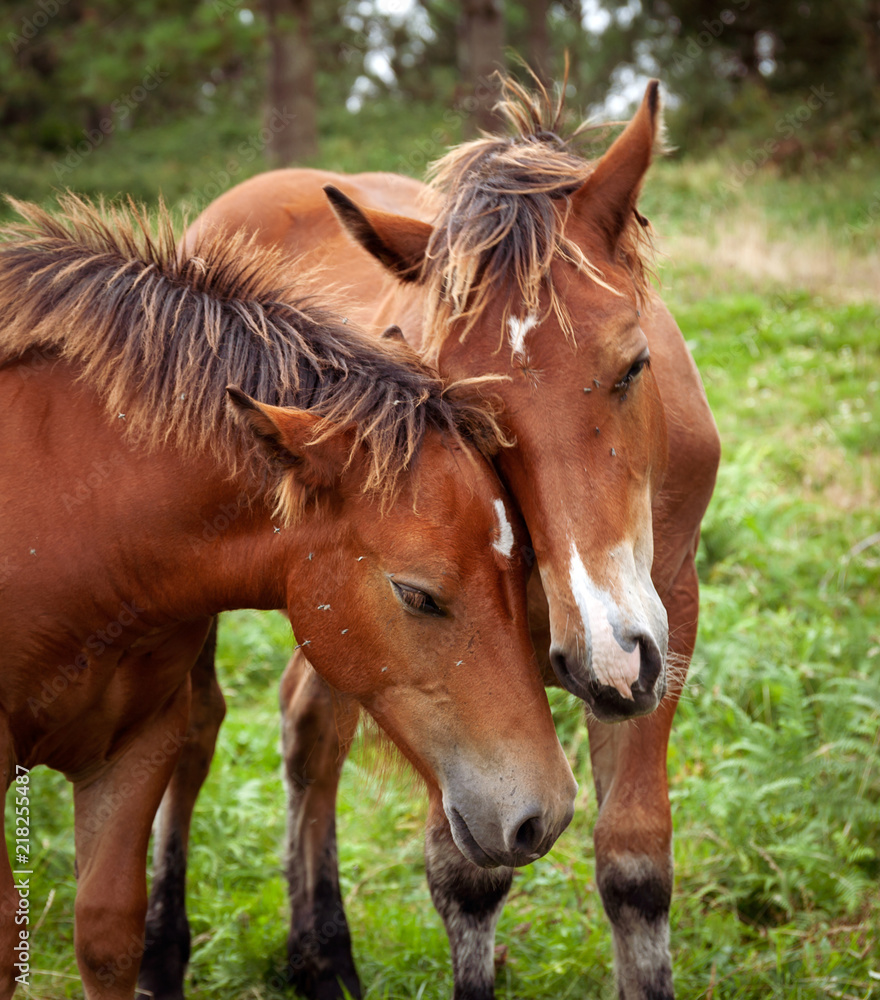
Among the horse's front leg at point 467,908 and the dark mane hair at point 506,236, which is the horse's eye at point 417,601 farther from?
the horse's front leg at point 467,908

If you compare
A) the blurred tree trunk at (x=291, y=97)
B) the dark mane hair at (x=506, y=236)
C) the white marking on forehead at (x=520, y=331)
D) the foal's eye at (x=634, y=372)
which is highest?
the dark mane hair at (x=506, y=236)

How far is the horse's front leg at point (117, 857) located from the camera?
2.84m

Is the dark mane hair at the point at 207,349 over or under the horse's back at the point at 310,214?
over

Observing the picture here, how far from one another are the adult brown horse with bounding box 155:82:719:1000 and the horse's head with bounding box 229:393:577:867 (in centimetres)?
12

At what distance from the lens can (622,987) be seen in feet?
10.1

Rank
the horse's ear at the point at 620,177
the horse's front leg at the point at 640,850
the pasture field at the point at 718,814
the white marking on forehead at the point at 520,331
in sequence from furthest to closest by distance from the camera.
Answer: the pasture field at the point at 718,814, the horse's front leg at the point at 640,850, the horse's ear at the point at 620,177, the white marking on forehead at the point at 520,331

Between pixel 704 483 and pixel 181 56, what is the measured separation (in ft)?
47.2

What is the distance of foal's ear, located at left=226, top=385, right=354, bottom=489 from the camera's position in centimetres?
225

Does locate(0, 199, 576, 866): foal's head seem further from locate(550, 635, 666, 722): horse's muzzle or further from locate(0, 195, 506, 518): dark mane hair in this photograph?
locate(550, 635, 666, 722): horse's muzzle

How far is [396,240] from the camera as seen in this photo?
9.13ft

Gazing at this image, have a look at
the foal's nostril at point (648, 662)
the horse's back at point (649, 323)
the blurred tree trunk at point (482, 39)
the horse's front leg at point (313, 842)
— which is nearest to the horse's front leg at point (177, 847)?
the horse's front leg at point (313, 842)

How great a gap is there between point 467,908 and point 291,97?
51.3 ft

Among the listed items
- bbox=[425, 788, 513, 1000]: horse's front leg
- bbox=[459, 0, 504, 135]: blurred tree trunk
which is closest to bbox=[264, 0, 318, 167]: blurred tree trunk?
bbox=[459, 0, 504, 135]: blurred tree trunk

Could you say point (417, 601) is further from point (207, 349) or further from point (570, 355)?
point (207, 349)
